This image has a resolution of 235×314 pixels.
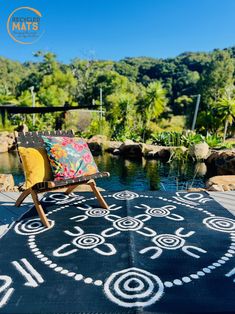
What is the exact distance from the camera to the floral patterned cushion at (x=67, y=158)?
8.57ft

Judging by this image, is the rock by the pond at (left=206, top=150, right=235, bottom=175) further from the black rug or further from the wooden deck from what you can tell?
the black rug

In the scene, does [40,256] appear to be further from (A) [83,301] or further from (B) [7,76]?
(B) [7,76]

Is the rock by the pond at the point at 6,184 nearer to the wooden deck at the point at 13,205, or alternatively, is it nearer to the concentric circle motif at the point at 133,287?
the wooden deck at the point at 13,205

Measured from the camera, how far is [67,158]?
2.66 metres

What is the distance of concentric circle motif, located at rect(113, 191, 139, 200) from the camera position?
319 cm

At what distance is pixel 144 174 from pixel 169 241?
5.83 metres

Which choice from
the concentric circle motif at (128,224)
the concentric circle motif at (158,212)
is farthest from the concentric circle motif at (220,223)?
the concentric circle motif at (128,224)

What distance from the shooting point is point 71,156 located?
8.85ft

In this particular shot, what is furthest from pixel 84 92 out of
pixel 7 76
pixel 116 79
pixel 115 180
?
pixel 115 180

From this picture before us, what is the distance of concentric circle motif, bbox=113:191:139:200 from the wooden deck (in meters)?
0.99

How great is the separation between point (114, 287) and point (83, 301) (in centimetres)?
20

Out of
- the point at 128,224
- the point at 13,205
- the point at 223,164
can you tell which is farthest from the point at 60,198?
the point at 223,164

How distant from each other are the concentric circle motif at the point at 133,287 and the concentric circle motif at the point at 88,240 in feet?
1.38

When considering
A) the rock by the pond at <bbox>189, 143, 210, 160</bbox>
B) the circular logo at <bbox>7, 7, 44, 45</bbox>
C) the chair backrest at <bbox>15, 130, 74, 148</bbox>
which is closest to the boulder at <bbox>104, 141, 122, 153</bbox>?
the rock by the pond at <bbox>189, 143, 210, 160</bbox>
